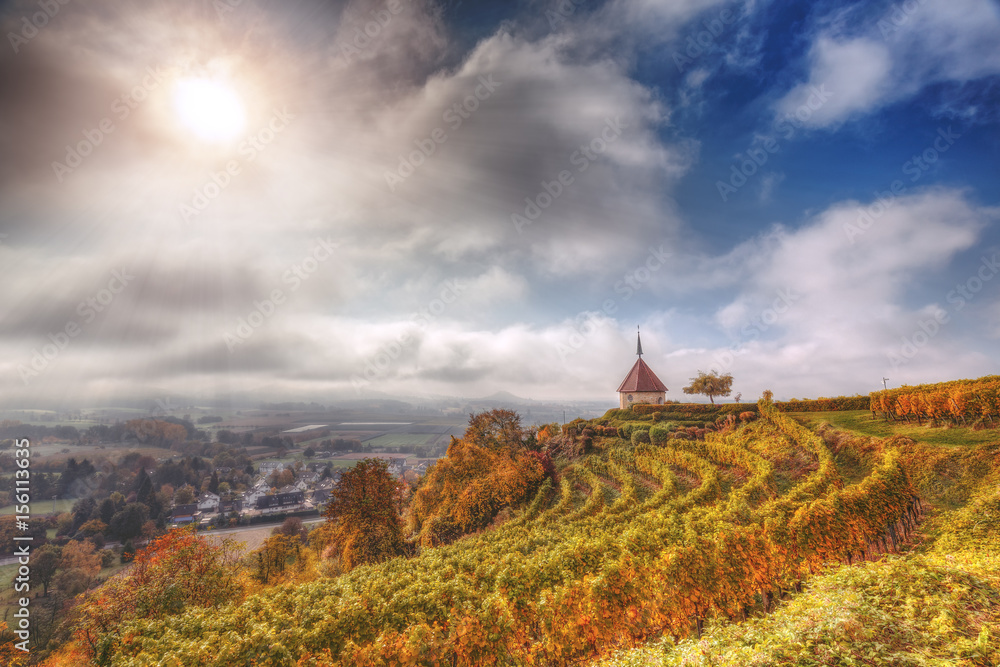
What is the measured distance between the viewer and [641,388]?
54281mm

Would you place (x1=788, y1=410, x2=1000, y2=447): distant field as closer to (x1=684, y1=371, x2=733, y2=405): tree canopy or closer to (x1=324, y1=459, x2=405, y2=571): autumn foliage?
(x1=684, y1=371, x2=733, y2=405): tree canopy

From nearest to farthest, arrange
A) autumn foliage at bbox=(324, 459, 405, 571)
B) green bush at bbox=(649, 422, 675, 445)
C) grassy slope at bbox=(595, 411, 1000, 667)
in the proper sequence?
grassy slope at bbox=(595, 411, 1000, 667) < autumn foliage at bbox=(324, 459, 405, 571) < green bush at bbox=(649, 422, 675, 445)

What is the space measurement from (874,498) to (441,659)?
17.5m

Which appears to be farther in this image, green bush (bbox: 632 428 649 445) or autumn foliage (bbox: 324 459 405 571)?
green bush (bbox: 632 428 649 445)

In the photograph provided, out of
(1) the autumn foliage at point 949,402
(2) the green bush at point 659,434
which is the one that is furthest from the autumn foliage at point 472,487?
(1) the autumn foliage at point 949,402

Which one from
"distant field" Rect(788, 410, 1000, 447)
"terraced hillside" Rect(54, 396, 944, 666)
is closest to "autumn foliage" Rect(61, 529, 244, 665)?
"terraced hillside" Rect(54, 396, 944, 666)

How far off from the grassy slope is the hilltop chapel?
1826 inches

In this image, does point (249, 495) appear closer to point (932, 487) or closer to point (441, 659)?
point (441, 659)

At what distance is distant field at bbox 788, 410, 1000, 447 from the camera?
1956 centimetres

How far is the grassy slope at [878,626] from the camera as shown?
210 inches

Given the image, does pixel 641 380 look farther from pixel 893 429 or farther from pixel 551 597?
pixel 551 597

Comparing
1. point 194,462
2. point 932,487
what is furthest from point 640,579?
point 194,462

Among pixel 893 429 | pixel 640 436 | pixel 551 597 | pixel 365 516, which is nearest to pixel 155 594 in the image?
pixel 365 516

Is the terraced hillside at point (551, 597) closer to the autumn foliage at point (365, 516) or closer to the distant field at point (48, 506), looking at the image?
the autumn foliage at point (365, 516)
